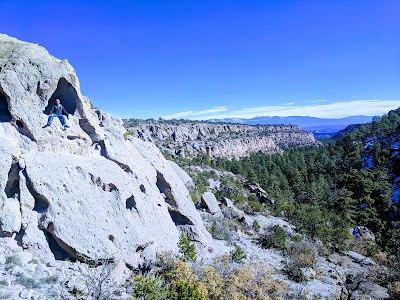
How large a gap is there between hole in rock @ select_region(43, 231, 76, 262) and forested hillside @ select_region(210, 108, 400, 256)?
2409 centimetres

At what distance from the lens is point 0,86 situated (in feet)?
34.6

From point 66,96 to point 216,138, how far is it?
387 feet

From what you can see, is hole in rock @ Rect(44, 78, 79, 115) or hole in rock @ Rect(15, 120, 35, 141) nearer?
hole in rock @ Rect(15, 120, 35, 141)

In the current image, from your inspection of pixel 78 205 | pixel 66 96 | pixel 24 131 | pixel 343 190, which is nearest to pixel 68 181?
pixel 78 205

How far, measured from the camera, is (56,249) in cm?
955

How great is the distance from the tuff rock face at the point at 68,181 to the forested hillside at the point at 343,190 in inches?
812

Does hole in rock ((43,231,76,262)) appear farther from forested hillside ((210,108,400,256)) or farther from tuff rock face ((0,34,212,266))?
forested hillside ((210,108,400,256))

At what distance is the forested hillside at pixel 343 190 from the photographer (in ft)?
106

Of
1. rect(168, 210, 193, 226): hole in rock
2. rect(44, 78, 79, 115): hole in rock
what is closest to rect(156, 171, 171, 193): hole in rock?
rect(168, 210, 193, 226): hole in rock

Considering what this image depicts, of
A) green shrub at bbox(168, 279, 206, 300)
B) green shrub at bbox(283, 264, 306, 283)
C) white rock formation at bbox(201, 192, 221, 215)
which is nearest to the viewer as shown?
green shrub at bbox(168, 279, 206, 300)

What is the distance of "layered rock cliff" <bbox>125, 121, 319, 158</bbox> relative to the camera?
101 meters

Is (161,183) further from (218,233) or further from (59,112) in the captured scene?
(59,112)

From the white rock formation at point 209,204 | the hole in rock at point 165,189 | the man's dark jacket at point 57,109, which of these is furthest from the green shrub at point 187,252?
the white rock formation at point 209,204

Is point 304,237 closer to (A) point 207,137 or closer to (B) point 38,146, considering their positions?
(B) point 38,146
